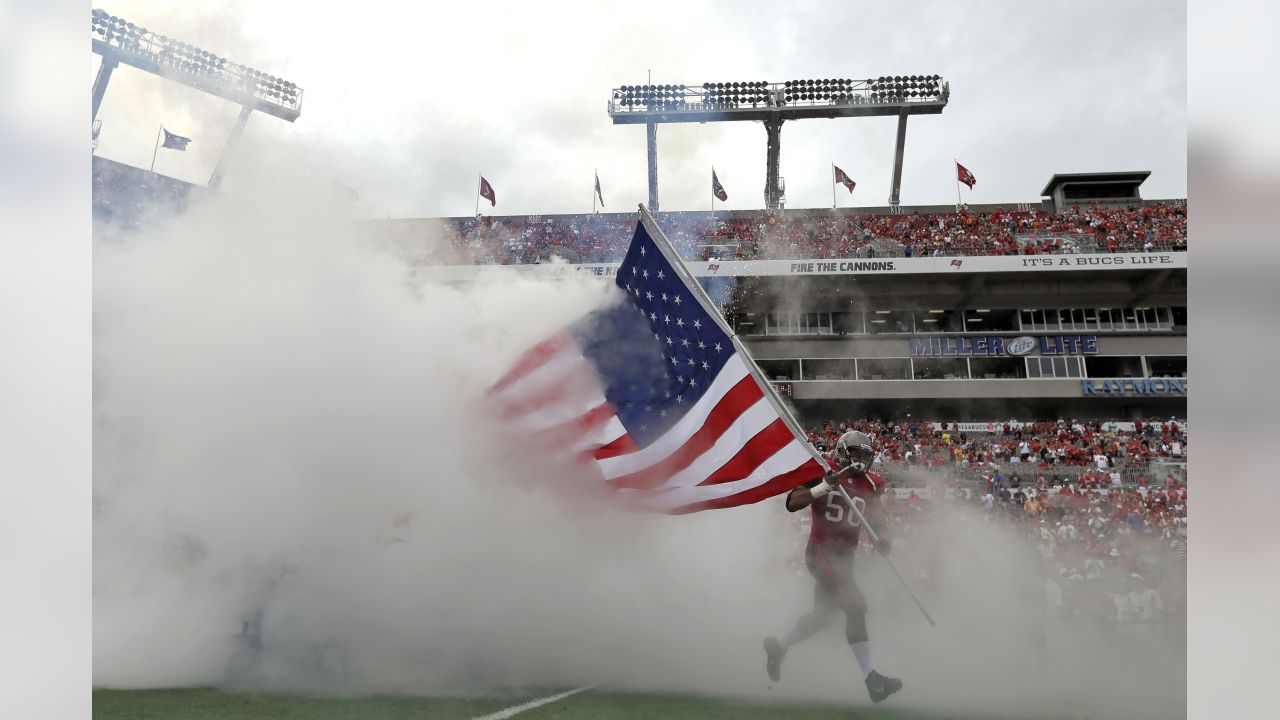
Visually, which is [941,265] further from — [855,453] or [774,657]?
[774,657]

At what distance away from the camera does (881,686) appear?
196 inches

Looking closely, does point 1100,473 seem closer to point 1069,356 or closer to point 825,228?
point 1069,356

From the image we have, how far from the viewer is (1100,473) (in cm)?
1844

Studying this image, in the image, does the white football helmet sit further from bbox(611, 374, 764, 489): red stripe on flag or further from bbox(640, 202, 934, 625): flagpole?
bbox(611, 374, 764, 489): red stripe on flag

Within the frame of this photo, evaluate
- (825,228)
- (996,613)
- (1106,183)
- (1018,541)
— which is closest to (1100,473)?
(1018,541)

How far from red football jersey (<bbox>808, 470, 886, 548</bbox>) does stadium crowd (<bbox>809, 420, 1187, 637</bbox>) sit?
262cm

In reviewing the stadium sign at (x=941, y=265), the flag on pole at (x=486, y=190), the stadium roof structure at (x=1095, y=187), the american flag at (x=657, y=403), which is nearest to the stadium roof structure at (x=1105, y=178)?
the stadium roof structure at (x=1095, y=187)

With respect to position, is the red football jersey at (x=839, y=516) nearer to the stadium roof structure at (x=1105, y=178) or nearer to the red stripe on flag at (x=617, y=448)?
the red stripe on flag at (x=617, y=448)

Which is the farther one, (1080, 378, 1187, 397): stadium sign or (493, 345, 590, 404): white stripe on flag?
(1080, 378, 1187, 397): stadium sign

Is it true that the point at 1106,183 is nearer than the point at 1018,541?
No

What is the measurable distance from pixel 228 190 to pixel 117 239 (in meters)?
1.08

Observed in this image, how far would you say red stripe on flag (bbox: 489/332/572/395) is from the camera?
6.97m

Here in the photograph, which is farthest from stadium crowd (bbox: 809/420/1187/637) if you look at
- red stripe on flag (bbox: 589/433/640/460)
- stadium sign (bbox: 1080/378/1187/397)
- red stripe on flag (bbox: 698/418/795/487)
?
red stripe on flag (bbox: 589/433/640/460)
